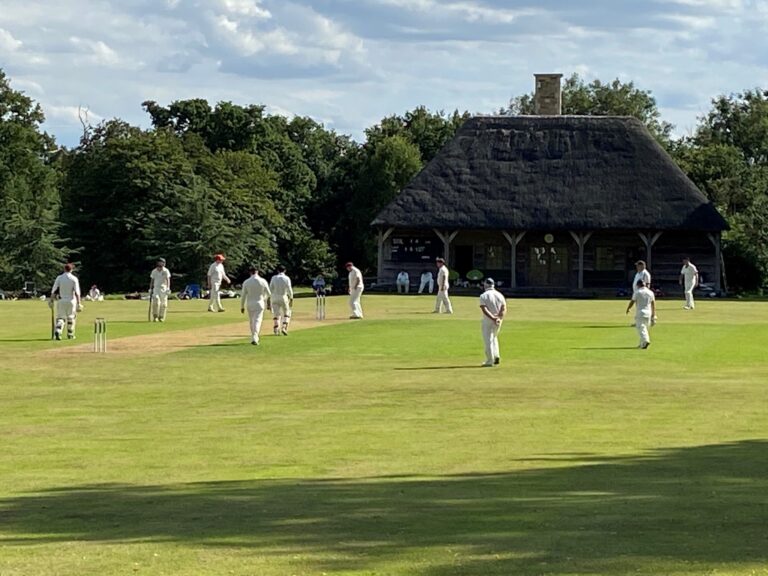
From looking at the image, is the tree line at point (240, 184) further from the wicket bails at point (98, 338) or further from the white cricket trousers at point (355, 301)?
the wicket bails at point (98, 338)

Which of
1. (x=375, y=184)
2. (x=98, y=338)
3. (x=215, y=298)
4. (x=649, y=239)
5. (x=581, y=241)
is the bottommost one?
(x=98, y=338)

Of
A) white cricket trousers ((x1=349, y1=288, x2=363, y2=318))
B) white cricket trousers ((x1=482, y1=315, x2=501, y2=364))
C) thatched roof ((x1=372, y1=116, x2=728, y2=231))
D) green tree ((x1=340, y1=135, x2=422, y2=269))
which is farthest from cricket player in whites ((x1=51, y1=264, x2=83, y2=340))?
green tree ((x1=340, y1=135, x2=422, y2=269))

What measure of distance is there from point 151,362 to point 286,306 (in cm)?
725

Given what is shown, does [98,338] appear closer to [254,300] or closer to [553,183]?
[254,300]

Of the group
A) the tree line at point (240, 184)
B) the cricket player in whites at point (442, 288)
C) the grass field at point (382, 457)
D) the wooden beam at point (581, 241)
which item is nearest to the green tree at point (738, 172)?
the tree line at point (240, 184)

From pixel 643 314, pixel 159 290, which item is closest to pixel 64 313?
pixel 159 290

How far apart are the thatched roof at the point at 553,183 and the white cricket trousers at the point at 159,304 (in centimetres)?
2626

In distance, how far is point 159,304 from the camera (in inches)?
1508

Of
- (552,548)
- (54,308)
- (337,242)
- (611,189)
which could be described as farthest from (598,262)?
(552,548)

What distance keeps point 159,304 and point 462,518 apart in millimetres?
28559

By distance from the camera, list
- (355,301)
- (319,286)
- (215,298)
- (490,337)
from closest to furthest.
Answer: (490,337) → (355,301) → (215,298) → (319,286)

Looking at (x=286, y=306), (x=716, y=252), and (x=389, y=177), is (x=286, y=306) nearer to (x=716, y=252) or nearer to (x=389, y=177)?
(x=716, y=252)

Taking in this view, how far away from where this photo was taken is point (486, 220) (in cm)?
6419

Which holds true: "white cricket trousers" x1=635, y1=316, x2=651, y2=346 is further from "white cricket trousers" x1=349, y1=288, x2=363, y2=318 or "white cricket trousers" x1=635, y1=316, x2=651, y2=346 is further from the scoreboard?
the scoreboard
